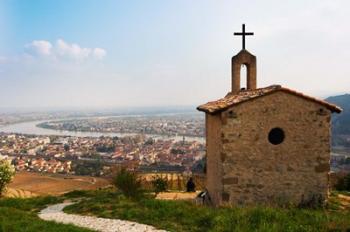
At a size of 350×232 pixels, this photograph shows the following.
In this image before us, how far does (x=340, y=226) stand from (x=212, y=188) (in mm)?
5752

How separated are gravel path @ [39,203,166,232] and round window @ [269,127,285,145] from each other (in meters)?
4.71

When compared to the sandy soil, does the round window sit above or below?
above

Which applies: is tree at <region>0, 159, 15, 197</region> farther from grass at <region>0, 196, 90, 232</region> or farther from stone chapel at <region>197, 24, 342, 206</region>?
stone chapel at <region>197, 24, 342, 206</region>

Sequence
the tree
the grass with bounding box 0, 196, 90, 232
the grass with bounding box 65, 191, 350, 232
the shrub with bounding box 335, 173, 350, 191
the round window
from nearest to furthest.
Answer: the grass with bounding box 65, 191, 350, 232, the grass with bounding box 0, 196, 90, 232, the round window, the tree, the shrub with bounding box 335, 173, 350, 191

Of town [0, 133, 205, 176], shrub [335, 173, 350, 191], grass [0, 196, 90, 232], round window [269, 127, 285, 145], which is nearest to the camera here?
grass [0, 196, 90, 232]

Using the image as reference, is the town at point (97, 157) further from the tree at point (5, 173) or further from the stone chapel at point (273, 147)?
the stone chapel at point (273, 147)

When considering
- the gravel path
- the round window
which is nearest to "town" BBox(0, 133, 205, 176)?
the round window

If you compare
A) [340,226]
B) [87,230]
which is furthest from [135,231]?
[340,226]

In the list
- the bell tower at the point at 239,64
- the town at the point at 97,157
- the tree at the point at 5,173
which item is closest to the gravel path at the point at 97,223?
the tree at the point at 5,173

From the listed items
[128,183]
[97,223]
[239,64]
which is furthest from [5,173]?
[239,64]

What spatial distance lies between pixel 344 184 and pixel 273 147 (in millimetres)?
7598

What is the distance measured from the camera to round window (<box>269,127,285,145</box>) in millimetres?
11625

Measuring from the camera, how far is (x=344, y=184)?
17375 mm

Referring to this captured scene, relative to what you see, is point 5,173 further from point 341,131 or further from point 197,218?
point 341,131
